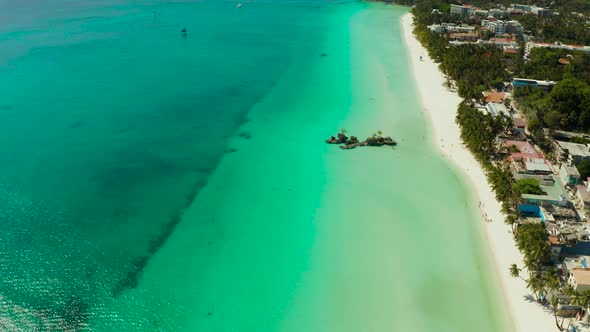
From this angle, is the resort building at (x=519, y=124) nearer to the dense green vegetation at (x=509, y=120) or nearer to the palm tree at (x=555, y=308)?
the dense green vegetation at (x=509, y=120)

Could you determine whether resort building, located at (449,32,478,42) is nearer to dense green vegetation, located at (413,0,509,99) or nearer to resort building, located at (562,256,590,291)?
dense green vegetation, located at (413,0,509,99)

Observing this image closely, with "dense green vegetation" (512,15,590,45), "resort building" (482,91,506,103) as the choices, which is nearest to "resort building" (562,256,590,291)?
"resort building" (482,91,506,103)

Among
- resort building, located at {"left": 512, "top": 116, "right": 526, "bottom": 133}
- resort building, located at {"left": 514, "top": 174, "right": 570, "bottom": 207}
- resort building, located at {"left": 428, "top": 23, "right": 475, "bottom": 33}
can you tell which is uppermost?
resort building, located at {"left": 428, "top": 23, "right": 475, "bottom": 33}

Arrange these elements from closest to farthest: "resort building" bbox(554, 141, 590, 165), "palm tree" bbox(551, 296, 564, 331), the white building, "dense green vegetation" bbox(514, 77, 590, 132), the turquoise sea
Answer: "palm tree" bbox(551, 296, 564, 331) < the turquoise sea < "resort building" bbox(554, 141, 590, 165) < "dense green vegetation" bbox(514, 77, 590, 132) < the white building

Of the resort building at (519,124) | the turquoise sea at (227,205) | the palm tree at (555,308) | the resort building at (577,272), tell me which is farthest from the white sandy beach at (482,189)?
the resort building at (519,124)

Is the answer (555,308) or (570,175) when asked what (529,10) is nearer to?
(570,175)
